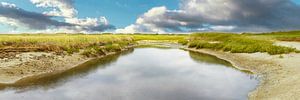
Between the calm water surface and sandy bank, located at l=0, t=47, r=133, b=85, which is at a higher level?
sandy bank, located at l=0, t=47, r=133, b=85

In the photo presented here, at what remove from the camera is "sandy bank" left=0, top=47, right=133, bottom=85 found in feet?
84.0

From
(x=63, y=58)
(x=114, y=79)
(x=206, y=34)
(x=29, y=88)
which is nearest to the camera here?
(x=29, y=88)

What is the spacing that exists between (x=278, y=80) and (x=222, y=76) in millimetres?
6692

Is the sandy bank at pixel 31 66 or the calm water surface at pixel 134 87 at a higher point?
the sandy bank at pixel 31 66

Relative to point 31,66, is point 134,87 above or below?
below

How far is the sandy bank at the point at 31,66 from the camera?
84.0ft

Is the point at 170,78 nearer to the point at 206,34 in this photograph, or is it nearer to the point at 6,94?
the point at 6,94

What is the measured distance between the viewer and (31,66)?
2916cm

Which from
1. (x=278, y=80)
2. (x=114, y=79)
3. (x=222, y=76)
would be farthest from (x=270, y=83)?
(x=114, y=79)

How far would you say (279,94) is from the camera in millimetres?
18328

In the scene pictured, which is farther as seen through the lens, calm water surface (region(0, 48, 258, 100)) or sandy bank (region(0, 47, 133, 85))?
sandy bank (region(0, 47, 133, 85))

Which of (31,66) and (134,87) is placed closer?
(134,87)

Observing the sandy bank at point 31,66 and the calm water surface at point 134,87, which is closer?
the calm water surface at point 134,87

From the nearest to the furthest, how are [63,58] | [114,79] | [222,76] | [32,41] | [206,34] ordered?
[114,79]
[222,76]
[63,58]
[32,41]
[206,34]
